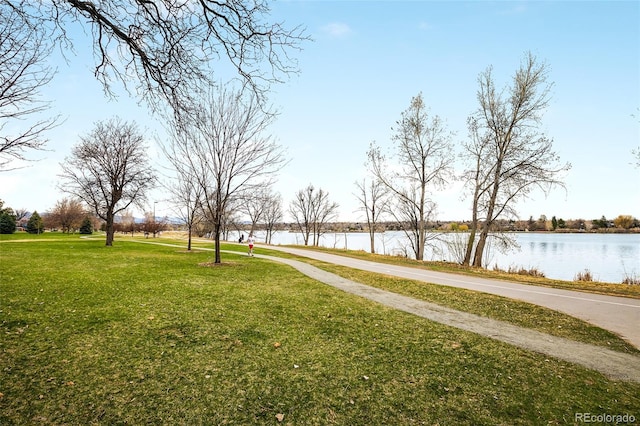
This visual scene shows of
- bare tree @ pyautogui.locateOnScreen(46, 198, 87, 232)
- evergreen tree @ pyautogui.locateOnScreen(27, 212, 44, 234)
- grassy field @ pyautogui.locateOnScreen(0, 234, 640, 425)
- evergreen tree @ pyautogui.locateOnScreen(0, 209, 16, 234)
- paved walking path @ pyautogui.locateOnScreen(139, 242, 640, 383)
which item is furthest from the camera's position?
bare tree @ pyautogui.locateOnScreen(46, 198, 87, 232)

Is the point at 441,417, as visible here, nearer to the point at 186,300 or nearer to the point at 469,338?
the point at 469,338

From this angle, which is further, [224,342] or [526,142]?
[526,142]

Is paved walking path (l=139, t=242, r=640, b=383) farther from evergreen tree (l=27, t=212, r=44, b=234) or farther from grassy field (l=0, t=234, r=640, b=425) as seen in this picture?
evergreen tree (l=27, t=212, r=44, b=234)

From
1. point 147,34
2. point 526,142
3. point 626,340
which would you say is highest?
point 526,142

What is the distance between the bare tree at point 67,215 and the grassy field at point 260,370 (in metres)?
56.1

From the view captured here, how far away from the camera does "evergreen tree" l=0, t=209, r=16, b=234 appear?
38909mm

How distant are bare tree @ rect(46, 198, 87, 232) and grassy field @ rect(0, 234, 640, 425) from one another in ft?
184

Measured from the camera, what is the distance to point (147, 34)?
4113mm

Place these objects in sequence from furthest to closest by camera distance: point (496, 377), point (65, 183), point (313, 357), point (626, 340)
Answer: point (65, 183), point (626, 340), point (313, 357), point (496, 377)

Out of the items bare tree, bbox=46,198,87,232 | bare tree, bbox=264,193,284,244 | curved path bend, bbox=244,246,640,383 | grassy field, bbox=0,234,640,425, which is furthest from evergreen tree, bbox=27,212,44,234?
curved path bend, bbox=244,246,640,383

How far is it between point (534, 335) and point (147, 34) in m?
8.57

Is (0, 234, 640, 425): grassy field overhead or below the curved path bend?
overhead

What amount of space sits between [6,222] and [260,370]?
5234 centimetres

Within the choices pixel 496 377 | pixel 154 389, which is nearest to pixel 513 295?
pixel 496 377
